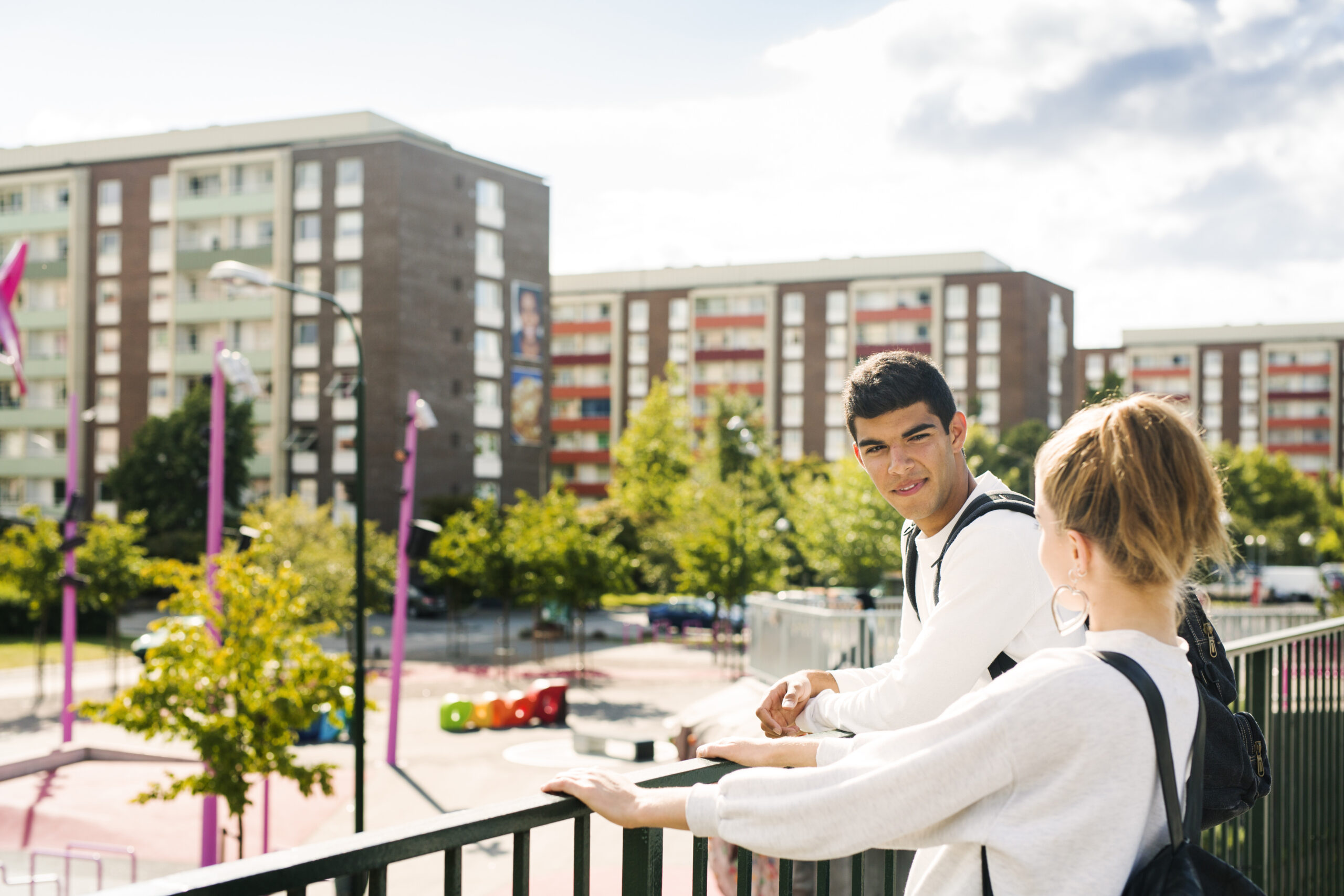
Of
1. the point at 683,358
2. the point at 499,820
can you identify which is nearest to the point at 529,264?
the point at 683,358

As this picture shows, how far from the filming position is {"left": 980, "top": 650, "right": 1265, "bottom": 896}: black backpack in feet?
5.00

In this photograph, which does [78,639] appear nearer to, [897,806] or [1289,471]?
[897,806]

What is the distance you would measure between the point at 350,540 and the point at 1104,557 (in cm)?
4047

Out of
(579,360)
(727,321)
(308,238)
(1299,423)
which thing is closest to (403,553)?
(308,238)

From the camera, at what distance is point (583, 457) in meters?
83.8

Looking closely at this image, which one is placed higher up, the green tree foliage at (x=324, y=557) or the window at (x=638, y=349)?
the window at (x=638, y=349)

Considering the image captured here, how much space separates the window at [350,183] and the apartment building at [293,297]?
0.09 metres

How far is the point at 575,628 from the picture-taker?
46625 millimetres

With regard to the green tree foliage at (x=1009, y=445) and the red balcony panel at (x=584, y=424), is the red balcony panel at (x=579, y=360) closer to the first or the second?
the red balcony panel at (x=584, y=424)

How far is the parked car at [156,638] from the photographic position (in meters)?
14.7

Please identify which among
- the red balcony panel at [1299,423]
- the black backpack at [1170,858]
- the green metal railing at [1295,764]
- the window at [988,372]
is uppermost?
the window at [988,372]

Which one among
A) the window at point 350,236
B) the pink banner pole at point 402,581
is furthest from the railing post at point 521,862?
the window at point 350,236

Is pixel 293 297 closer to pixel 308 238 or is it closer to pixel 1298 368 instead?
pixel 308 238

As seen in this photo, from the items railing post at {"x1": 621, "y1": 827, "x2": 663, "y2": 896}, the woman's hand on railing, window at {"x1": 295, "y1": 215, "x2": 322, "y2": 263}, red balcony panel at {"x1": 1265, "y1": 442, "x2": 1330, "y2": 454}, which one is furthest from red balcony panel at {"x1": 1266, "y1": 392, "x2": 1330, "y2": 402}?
the woman's hand on railing
